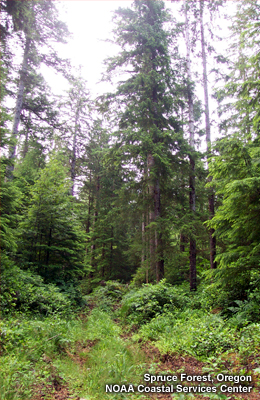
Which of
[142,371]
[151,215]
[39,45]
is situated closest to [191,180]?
[151,215]

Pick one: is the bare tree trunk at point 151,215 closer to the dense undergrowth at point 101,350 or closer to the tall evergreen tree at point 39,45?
the dense undergrowth at point 101,350

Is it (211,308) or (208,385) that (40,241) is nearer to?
(211,308)

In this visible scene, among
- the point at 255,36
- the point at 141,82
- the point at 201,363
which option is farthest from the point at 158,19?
the point at 201,363

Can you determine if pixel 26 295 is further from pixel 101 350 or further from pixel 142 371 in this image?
pixel 142 371

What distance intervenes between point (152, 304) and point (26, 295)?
398 cm

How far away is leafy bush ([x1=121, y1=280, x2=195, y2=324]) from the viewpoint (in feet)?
24.2

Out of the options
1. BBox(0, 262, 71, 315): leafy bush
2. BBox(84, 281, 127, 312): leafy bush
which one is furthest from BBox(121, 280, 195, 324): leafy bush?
BBox(84, 281, 127, 312): leafy bush

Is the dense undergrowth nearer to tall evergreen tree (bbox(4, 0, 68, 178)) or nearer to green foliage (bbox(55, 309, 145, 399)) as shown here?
green foliage (bbox(55, 309, 145, 399))

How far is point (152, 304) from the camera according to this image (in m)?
7.52

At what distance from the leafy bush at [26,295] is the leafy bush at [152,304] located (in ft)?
7.64

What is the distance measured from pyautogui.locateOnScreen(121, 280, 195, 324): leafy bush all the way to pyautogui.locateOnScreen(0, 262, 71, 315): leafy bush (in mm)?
2329

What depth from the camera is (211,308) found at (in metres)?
6.71

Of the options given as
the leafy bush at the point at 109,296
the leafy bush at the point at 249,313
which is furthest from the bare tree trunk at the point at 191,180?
the leafy bush at the point at 249,313

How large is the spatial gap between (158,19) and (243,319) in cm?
1642
